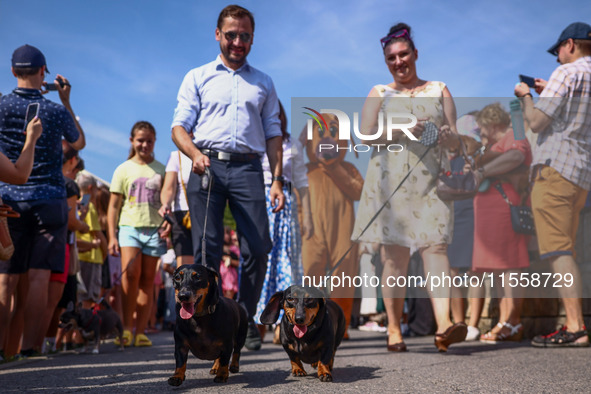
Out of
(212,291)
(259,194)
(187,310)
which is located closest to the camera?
(187,310)

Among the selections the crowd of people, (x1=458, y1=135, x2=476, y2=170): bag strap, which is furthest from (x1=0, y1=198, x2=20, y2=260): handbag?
(x1=458, y1=135, x2=476, y2=170): bag strap

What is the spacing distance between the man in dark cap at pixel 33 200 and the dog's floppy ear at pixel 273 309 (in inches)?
73.9

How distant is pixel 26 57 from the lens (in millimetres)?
4434

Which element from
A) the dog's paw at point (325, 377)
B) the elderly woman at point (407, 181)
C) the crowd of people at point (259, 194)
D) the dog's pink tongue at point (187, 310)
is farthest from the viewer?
the elderly woman at point (407, 181)

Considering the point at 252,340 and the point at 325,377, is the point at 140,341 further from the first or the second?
the point at 325,377

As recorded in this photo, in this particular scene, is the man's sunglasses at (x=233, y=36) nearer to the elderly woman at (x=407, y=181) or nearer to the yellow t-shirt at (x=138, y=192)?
the elderly woman at (x=407, y=181)

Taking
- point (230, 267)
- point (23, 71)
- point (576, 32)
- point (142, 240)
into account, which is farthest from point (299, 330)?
point (230, 267)

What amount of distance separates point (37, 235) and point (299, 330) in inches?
85.5

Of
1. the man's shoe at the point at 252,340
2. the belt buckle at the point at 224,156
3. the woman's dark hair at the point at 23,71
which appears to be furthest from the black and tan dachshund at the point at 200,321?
the woman's dark hair at the point at 23,71

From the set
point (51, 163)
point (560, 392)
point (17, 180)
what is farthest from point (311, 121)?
point (560, 392)

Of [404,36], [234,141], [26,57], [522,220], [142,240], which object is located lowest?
[142,240]

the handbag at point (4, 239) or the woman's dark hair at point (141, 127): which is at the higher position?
the woman's dark hair at point (141, 127)

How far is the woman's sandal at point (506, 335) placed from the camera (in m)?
5.76

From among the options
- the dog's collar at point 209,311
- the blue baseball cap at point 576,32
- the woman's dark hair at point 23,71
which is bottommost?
the dog's collar at point 209,311
